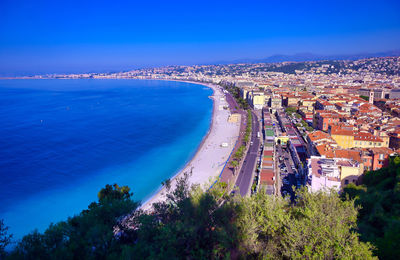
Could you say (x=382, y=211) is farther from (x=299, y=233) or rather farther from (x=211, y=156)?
(x=211, y=156)

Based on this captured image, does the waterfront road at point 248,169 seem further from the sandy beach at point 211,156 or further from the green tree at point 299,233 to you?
the green tree at point 299,233

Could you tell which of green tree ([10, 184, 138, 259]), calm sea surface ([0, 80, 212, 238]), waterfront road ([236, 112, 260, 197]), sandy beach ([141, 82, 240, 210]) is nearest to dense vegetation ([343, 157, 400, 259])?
waterfront road ([236, 112, 260, 197])

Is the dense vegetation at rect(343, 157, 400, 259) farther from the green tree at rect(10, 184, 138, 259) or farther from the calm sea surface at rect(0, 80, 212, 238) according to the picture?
the calm sea surface at rect(0, 80, 212, 238)

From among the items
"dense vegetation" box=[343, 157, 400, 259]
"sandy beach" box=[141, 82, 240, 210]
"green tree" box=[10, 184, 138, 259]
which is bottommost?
"sandy beach" box=[141, 82, 240, 210]

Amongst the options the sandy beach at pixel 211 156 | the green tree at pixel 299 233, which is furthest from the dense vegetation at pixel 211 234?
the sandy beach at pixel 211 156

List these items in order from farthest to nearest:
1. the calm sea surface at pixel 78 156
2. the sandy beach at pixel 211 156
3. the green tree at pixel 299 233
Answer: the sandy beach at pixel 211 156 → the calm sea surface at pixel 78 156 → the green tree at pixel 299 233
